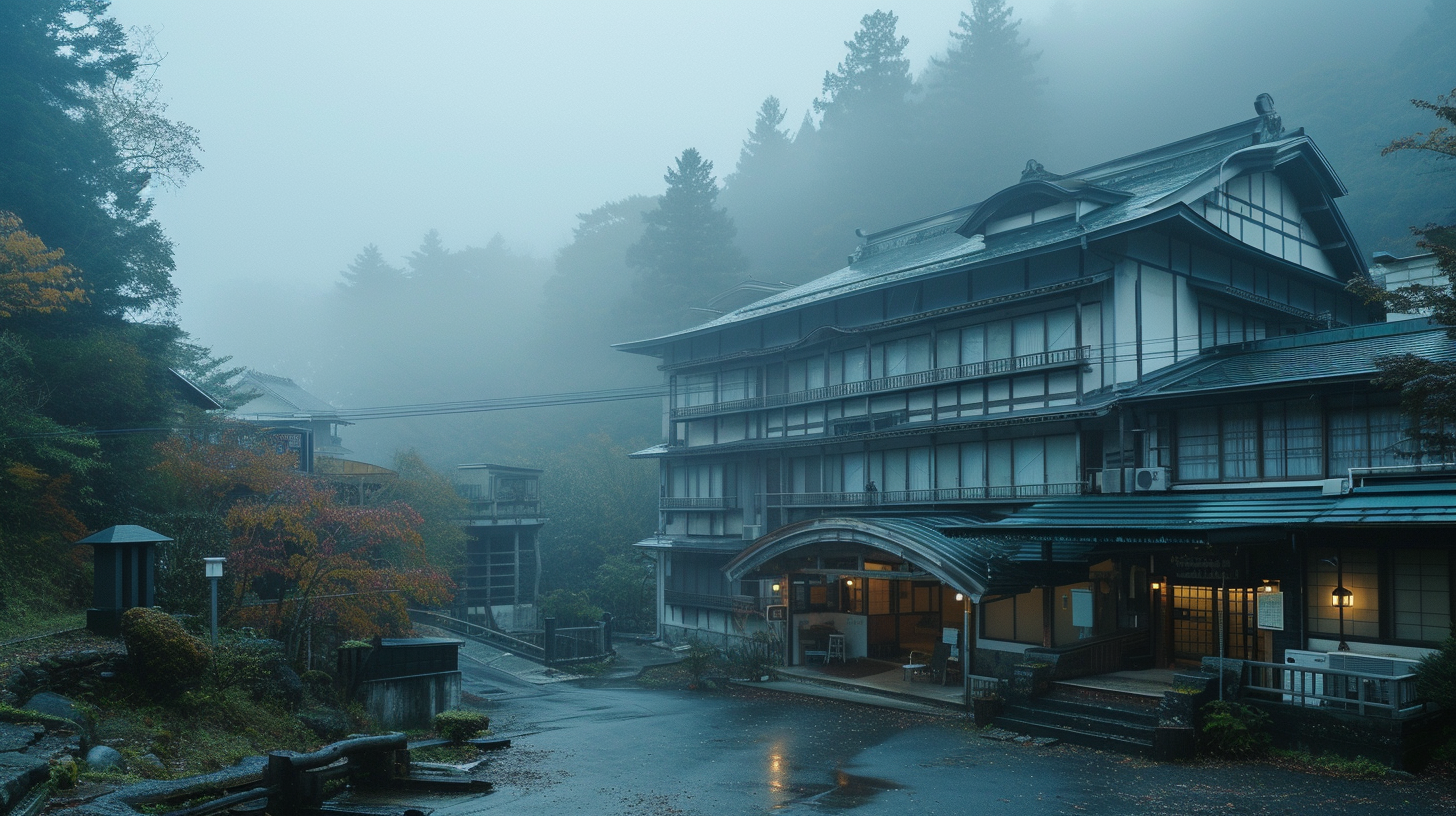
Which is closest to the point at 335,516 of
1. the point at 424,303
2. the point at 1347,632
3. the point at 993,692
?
the point at 993,692

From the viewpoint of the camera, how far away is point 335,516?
22469 mm

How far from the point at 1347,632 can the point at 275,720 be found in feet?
64.6

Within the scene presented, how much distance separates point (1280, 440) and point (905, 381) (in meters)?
9.76

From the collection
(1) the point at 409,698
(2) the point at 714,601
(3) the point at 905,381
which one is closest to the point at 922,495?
(3) the point at 905,381

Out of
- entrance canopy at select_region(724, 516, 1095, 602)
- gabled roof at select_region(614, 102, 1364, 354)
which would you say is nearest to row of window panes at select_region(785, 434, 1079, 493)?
entrance canopy at select_region(724, 516, 1095, 602)

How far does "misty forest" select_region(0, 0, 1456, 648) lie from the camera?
2170 centimetres

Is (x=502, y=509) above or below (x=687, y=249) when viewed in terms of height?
below

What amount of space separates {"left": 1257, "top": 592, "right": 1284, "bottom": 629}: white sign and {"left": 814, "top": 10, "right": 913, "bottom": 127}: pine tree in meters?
58.6

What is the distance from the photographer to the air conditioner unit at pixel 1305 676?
48.7 ft

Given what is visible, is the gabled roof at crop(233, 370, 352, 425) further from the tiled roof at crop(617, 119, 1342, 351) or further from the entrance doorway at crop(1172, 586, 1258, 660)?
the entrance doorway at crop(1172, 586, 1258, 660)

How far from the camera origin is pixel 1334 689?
49.1 ft

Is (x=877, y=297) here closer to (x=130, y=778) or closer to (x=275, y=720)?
(x=275, y=720)

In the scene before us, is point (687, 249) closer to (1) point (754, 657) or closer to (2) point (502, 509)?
(2) point (502, 509)

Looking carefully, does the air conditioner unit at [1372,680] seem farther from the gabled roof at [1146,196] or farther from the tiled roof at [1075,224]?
the tiled roof at [1075,224]
